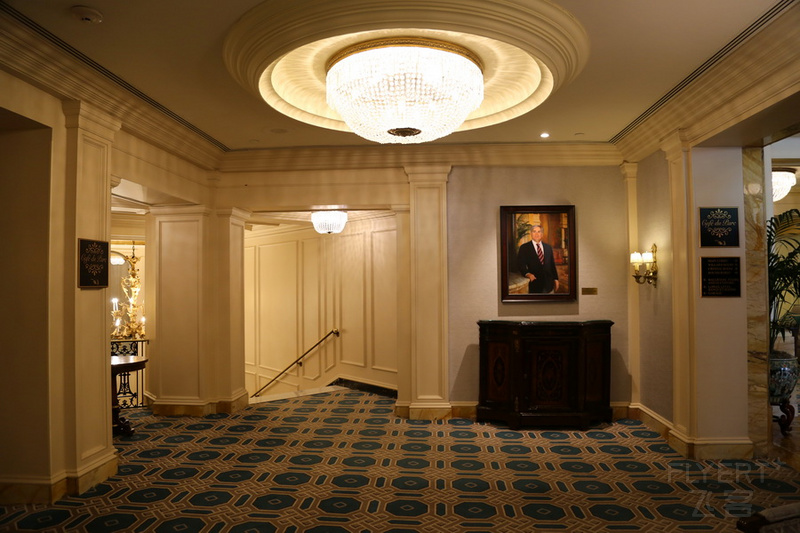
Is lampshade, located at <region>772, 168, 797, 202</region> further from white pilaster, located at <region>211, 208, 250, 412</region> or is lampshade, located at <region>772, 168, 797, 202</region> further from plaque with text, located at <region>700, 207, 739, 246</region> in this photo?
white pilaster, located at <region>211, 208, 250, 412</region>

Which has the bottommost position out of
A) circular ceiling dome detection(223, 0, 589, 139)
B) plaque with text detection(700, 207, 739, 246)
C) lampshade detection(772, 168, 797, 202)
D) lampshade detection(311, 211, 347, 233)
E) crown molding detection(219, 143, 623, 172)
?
plaque with text detection(700, 207, 739, 246)

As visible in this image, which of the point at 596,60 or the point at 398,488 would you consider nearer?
the point at 596,60

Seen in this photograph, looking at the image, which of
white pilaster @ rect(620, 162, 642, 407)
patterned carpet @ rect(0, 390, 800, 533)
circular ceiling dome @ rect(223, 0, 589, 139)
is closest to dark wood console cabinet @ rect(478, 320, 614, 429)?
patterned carpet @ rect(0, 390, 800, 533)

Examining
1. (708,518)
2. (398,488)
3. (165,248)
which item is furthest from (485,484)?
(165,248)

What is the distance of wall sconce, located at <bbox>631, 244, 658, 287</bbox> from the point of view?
6465 millimetres

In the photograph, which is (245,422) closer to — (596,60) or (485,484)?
(485,484)

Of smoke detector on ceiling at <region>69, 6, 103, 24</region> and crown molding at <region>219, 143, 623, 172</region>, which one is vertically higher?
smoke detector on ceiling at <region>69, 6, 103, 24</region>

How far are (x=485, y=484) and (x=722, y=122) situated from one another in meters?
3.92

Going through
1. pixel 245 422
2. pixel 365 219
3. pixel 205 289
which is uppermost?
pixel 365 219

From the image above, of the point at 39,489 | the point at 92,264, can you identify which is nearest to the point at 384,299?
the point at 92,264

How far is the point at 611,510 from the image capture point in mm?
4219

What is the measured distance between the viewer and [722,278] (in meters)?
5.43

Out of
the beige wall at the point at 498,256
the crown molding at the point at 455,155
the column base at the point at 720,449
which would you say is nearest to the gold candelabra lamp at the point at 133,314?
the crown molding at the point at 455,155

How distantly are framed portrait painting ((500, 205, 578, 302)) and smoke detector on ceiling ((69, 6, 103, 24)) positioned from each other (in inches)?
196
